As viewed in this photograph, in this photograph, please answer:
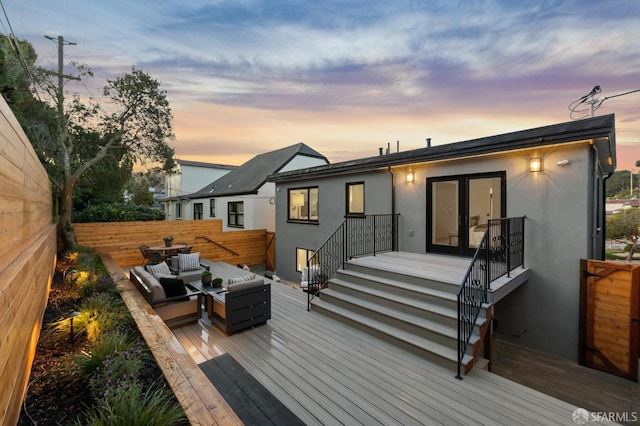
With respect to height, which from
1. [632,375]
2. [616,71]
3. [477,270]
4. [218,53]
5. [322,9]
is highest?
[322,9]

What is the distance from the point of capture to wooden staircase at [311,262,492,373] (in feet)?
13.9

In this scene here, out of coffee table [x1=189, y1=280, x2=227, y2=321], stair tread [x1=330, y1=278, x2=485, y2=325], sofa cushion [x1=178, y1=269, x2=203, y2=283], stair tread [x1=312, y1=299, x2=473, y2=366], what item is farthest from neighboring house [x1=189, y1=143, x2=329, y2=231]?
stair tread [x1=312, y1=299, x2=473, y2=366]

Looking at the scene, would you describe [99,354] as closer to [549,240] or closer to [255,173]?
[549,240]

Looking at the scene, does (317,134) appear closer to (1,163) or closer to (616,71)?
(616,71)

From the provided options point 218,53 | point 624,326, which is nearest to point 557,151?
point 624,326

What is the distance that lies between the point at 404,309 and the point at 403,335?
1.65 feet

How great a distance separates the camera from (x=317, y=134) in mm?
15945

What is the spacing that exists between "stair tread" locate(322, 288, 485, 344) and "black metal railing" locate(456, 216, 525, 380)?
0.18 m

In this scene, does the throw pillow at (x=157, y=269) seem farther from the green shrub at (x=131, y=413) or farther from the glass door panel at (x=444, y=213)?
the glass door panel at (x=444, y=213)

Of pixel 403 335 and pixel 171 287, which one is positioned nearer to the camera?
pixel 403 335

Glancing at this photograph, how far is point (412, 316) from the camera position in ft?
16.1

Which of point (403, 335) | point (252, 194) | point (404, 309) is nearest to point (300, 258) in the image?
point (252, 194)

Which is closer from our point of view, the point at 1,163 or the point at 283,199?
the point at 1,163

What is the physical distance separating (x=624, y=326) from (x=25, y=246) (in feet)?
31.0
